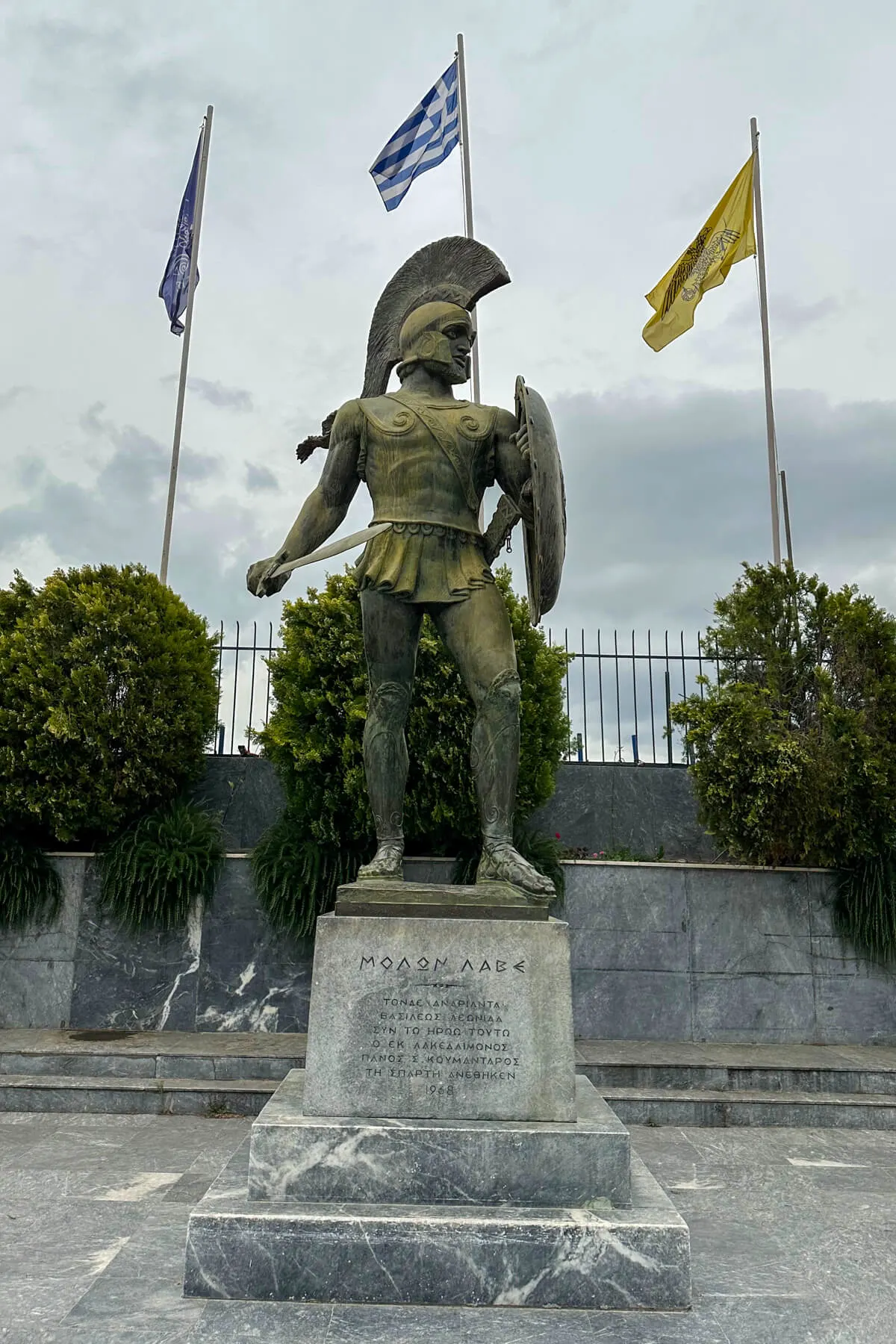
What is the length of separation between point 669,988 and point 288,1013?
113 inches

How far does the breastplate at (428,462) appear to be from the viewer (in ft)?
13.8

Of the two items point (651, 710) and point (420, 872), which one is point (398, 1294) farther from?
point (651, 710)

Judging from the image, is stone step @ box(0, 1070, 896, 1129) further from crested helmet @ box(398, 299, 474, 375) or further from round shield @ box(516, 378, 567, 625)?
crested helmet @ box(398, 299, 474, 375)

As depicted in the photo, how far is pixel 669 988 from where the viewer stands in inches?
300

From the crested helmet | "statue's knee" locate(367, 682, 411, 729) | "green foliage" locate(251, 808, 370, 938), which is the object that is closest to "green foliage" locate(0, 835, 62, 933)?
"green foliage" locate(251, 808, 370, 938)

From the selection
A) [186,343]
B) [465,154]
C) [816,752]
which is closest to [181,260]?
[186,343]

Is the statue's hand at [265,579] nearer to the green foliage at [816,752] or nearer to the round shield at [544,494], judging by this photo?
the round shield at [544,494]

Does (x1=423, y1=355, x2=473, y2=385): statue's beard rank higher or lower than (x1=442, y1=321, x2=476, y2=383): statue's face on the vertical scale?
lower

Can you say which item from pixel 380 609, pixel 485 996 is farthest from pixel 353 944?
pixel 380 609

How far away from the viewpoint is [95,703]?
8164mm

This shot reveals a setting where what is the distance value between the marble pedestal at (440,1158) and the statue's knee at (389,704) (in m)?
0.90

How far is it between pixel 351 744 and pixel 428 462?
3.92m

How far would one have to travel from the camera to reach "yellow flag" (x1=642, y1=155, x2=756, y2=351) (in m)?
13.0

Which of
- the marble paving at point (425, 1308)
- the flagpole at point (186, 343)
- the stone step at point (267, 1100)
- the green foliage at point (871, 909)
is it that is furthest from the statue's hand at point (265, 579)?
the flagpole at point (186, 343)
